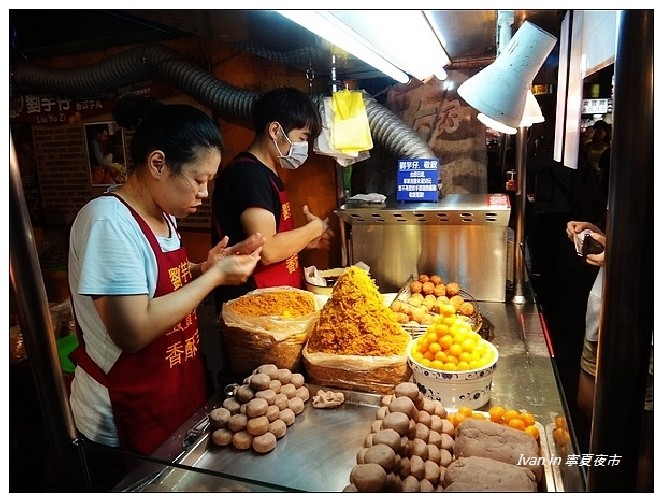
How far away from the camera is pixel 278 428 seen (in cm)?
151

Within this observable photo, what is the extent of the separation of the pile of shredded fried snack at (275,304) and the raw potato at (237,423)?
1.74ft

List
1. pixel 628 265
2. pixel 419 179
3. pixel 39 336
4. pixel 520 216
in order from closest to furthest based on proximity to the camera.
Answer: pixel 628 265 → pixel 39 336 → pixel 419 179 → pixel 520 216

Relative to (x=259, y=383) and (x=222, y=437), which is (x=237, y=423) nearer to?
(x=222, y=437)

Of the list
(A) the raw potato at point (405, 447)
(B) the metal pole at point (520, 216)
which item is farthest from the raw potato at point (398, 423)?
(B) the metal pole at point (520, 216)

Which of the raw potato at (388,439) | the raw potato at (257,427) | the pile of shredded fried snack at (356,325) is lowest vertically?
Answer: the raw potato at (257,427)

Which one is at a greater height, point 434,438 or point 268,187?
point 268,187

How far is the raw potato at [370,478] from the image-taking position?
1211mm

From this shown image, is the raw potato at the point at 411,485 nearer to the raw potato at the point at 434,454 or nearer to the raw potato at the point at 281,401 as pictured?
the raw potato at the point at 434,454

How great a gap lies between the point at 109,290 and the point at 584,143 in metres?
1.74

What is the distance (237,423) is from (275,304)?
0.67 m

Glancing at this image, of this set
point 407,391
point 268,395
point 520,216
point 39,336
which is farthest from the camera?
point 520,216

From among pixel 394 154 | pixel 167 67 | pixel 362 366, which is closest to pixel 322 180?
pixel 394 154

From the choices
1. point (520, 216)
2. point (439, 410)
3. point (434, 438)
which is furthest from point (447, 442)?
point (520, 216)

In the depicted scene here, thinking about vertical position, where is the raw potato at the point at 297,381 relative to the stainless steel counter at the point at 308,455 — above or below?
above
